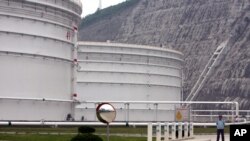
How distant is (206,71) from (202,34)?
56.1ft

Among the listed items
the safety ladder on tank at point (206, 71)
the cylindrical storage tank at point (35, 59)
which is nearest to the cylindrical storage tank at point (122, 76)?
the cylindrical storage tank at point (35, 59)

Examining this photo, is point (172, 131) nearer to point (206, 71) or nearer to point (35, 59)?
point (35, 59)

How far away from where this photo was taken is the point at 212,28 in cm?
14388

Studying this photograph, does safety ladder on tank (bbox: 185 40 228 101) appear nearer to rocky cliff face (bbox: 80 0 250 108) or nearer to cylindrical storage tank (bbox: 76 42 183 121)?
rocky cliff face (bbox: 80 0 250 108)

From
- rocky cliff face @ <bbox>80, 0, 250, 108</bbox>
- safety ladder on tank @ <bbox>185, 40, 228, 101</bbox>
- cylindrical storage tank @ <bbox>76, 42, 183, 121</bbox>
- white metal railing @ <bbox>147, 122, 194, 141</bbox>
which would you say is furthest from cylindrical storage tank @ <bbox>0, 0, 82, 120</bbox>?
safety ladder on tank @ <bbox>185, 40, 228, 101</bbox>

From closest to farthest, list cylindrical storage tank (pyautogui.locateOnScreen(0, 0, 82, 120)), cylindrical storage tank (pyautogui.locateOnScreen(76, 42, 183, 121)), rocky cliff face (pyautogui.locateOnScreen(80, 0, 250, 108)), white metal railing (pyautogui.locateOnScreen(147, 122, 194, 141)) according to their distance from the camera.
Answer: white metal railing (pyautogui.locateOnScreen(147, 122, 194, 141))
cylindrical storage tank (pyautogui.locateOnScreen(0, 0, 82, 120))
cylindrical storage tank (pyautogui.locateOnScreen(76, 42, 183, 121))
rocky cliff face (pyautogui.locateOnScreen(80, 0, 250, 108))

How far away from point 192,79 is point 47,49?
90795 millimetres

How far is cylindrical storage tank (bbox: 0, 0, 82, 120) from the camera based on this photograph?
38.8 meters

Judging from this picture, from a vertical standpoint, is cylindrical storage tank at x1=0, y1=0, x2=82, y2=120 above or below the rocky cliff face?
below

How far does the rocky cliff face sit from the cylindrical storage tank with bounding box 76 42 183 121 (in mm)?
41643

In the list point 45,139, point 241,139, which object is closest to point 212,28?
point 45,139

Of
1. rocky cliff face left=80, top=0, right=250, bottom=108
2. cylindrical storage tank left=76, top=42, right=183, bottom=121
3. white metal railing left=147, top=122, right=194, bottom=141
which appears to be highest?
rocky cliff face left=80, top=0, right=250, bottom=108

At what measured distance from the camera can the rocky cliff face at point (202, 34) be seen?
4748 inches

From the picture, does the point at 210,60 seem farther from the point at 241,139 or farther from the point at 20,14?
the point at 241,139
